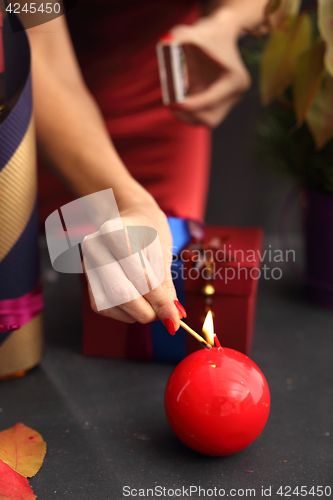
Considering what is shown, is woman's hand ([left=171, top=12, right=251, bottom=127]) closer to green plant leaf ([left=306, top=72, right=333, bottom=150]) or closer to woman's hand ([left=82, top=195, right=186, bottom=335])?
green plant leaf ([left=306, top=72, right=333, bottom=150])

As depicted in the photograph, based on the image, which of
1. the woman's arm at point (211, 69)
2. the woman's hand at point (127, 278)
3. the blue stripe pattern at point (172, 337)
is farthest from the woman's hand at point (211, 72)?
the woman's hand at point (127, 278)

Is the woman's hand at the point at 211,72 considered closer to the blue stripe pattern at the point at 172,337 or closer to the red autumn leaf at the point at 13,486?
the blue stripe pattern at the point at 172,337

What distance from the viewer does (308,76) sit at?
0.65 metres

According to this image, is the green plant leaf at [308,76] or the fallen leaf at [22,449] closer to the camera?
the fallen leaf at [22,449]

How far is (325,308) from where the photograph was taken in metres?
0.79

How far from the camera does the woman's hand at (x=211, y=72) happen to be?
69cm

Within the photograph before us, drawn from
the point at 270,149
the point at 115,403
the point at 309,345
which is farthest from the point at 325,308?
the point at 115,403

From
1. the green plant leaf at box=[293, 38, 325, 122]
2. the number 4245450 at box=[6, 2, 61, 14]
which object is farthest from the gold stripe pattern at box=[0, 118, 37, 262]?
the green plant leaf at box=[293, 38, 325, 122]

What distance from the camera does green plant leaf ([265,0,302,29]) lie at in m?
0.69

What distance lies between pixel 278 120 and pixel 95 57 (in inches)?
14.3

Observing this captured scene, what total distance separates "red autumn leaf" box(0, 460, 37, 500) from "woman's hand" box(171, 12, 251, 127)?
0.54m

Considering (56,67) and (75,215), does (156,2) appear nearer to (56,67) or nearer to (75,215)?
(56,67)

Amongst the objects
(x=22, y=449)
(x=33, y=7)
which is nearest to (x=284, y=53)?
(x=33, y=7)

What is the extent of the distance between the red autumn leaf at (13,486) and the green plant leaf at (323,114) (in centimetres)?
56
